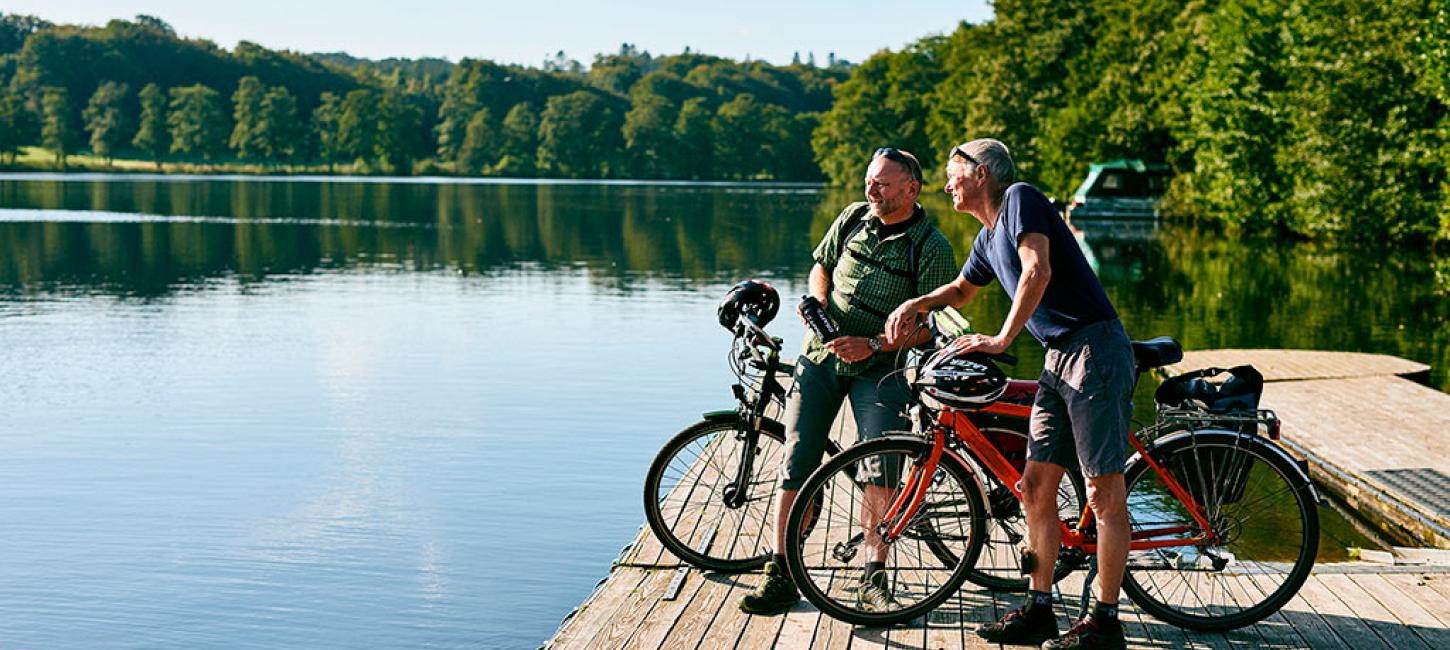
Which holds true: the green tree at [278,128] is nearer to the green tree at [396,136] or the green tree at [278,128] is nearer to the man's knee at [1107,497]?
the green tree at [396,136]

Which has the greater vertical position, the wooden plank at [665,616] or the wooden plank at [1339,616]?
the wooden plank at [1339,616]

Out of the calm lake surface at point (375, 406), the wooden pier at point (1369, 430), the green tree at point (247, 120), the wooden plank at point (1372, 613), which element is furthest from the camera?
the green tree at point (247, 120)

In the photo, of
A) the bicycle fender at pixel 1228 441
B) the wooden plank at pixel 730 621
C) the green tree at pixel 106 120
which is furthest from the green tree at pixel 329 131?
the bicycle fender at pixel 1228 441

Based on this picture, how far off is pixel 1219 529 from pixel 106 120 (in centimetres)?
15690

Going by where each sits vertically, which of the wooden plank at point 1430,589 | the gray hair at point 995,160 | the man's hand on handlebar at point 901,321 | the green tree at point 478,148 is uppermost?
the green tree at point 478,148

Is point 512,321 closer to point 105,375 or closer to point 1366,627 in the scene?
point 105,375

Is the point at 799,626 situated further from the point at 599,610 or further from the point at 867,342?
the point at 867,342

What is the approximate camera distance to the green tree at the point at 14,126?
A: 134 meters

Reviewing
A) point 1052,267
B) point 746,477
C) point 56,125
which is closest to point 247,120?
point 56,125

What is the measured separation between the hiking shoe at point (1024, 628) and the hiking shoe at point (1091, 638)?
0.32 feet

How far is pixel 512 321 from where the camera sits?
69.6 ft

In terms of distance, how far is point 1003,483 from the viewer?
5422 millimetres

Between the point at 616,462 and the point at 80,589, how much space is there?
4266 millimetres

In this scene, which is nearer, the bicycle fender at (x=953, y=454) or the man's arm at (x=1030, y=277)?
the man's arm at (x=1030, y=277)
